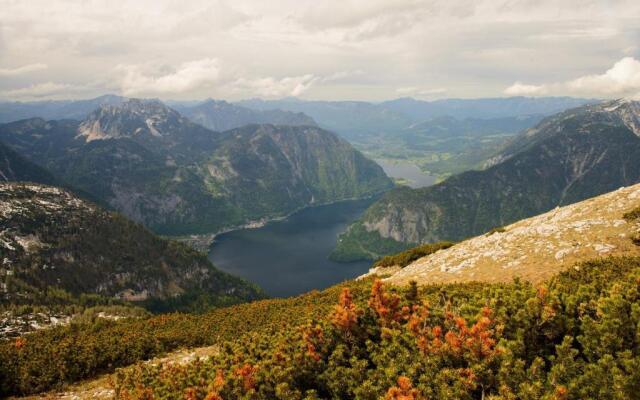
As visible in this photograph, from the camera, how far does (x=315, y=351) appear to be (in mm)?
32469

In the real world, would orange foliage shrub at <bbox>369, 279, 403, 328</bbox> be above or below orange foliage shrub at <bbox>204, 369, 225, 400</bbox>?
above

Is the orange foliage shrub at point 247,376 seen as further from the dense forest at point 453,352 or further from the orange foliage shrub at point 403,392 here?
the orange foliage shrub at point 403,392

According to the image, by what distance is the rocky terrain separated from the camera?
1960 inches

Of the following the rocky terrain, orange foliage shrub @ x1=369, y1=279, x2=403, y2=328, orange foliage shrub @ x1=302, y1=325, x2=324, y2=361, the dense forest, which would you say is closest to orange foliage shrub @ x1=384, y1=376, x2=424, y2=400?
the dense forest

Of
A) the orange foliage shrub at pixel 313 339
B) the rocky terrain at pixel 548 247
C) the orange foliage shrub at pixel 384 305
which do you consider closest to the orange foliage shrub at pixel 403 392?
the orange foliage shrub at pixel 313 339

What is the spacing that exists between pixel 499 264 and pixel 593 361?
103 ft

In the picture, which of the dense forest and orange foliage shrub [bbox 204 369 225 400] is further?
orange foliage shrub [bbox 204 369 225 400]

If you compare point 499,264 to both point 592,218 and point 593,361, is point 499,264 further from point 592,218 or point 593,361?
point 593,361

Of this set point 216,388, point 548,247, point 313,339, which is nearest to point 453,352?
point 313,339

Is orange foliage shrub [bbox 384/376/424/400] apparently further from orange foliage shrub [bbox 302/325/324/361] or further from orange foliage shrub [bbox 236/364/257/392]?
orange foliage shrub [bbox 236/364/257/392]

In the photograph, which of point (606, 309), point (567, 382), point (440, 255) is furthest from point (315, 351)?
point (440, 255)

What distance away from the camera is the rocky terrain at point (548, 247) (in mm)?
49781

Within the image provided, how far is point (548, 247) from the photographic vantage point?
53.4 m

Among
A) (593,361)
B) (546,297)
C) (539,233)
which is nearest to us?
(593,361)
